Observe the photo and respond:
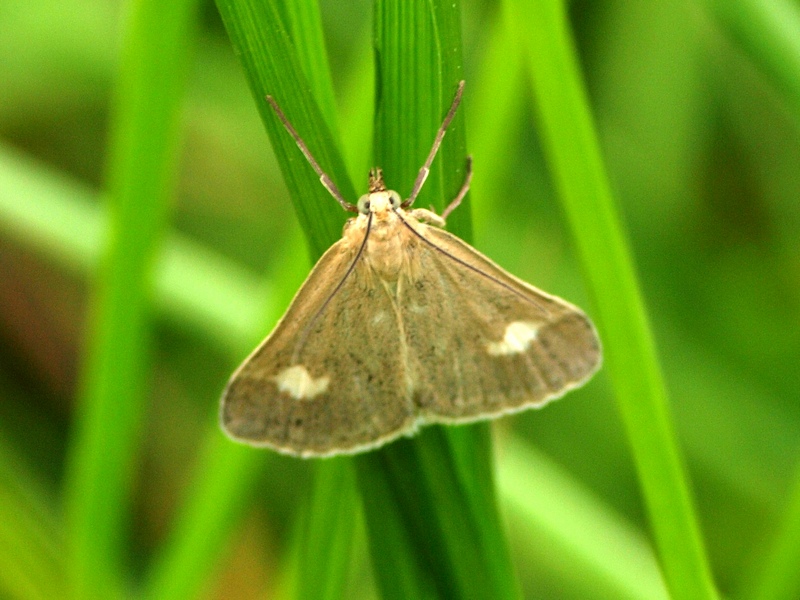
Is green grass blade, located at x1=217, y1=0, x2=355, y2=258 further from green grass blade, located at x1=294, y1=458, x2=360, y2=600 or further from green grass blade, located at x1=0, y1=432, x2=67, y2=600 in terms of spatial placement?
green grass blade, located at x1=0, y1=432, x2=67, y2=600

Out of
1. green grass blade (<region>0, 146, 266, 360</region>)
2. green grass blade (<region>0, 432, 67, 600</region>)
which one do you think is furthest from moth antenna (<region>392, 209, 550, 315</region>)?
green grass blade (<region>0, 432, 67, 600</region>)

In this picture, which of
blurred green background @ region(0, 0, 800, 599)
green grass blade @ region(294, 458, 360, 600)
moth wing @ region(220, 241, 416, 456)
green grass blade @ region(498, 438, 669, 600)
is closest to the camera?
green grass blade @ region(294, 458, 360, 600)

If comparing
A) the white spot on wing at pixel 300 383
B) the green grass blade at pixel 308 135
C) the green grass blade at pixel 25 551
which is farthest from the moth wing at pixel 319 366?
the green grass blade at pixel 25 551

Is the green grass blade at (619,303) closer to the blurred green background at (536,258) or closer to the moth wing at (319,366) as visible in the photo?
the moth wing at (319,366)

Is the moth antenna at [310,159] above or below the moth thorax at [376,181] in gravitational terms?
below

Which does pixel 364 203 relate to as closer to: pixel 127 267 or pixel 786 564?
pixel 127 267

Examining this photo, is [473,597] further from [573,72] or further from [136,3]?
[136,3]
